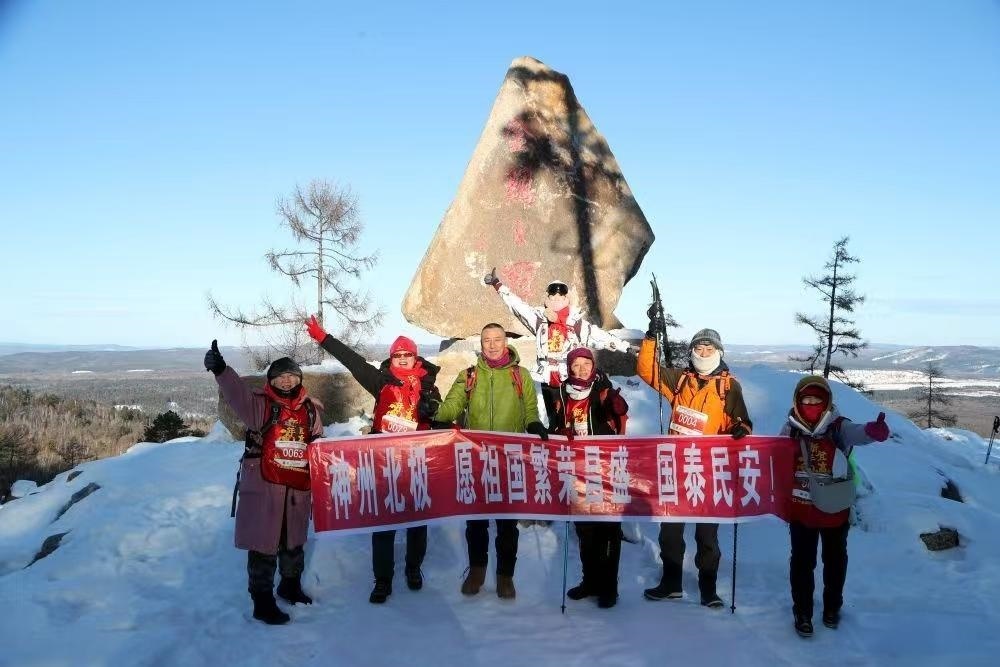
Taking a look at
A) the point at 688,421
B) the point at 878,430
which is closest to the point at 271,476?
the point at 688,421

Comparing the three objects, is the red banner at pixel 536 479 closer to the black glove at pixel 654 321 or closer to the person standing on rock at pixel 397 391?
the person standing on rock at pixel 397 391

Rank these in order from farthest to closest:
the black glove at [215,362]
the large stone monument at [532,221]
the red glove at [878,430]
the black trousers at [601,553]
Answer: the large stone monument at [532,221], the black trousers at [601,553], the black glove at [215,362], the red glove at [878,430]

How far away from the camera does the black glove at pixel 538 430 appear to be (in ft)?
17.9

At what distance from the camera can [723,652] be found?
15.2 feet

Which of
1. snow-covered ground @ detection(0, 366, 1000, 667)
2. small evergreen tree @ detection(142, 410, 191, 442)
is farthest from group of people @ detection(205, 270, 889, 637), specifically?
small evergreen tree @ detection(142, 410, 191, 442)

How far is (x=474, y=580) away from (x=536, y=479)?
0.97 m

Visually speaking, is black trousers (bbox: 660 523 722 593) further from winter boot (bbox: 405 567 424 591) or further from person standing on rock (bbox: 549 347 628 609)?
winter boot (bbox: 405 567 424 591)

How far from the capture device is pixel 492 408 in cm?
568

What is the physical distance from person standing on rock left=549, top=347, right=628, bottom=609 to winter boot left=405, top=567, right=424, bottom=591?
1.23 meters

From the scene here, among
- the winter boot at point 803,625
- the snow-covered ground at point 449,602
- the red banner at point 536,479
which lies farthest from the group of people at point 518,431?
the snow-covered ground at point 449,602

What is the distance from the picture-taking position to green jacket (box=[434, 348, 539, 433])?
5.64m

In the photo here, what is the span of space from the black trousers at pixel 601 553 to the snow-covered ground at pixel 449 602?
0.60ft

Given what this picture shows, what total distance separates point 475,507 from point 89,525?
442 centimetres

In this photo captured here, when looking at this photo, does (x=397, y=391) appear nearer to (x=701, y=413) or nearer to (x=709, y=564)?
(x=701, y=413)
